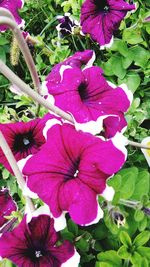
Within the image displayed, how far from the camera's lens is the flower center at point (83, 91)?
37.4 inches

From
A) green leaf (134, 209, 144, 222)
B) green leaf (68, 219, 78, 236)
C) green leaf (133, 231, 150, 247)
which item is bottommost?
green leaf (133, 231, 150, 247)

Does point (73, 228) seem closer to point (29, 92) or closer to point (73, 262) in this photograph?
point (73, 262)

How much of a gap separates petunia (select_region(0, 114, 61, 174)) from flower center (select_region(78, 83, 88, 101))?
78 millimetres

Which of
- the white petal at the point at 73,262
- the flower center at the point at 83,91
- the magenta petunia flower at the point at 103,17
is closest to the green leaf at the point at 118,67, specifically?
the magenta petunia flower at the point at 103,17

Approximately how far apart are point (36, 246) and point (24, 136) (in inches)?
9.0

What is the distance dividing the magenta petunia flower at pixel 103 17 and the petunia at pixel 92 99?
1.41 ft

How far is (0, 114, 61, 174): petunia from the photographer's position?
0.98m

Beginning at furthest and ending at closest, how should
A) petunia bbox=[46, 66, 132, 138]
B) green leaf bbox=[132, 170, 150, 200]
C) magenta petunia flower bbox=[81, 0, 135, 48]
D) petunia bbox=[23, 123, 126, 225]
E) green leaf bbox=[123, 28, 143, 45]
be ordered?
green leaf bbox=[123, 28, 143, 45], magenta petunia flower bbox=[81, 0, 135, 48], green leaf bbox=[132, 170, 150, 200], petunia bbox=[46, 66, 132, 138], petunia bbox=[23, 123, 126, 225]

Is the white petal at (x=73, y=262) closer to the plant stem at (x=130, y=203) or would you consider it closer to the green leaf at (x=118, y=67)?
the plant stem at (x=130, y=203)

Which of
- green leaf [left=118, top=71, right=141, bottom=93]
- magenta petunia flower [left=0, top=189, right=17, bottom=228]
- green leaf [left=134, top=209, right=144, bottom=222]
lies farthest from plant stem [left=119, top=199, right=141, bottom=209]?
Result: green leaf [left=118, top=71, right=141, bottom=93]

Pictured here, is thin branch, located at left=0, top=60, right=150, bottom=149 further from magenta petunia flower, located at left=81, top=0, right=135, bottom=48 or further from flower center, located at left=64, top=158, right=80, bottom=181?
magenta petunia flower, located at left=81, top=0, right=135, bottom=48

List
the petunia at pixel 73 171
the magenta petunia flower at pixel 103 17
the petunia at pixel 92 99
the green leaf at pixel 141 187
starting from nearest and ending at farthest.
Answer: the petunia at pixel 73 171 < the petunia at pixel 92 99 < the green leaf at pixel 141 187 < the magenta petunia flower at pixel 103 17

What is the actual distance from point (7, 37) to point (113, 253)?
1.06m

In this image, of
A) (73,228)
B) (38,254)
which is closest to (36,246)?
(38,254)
